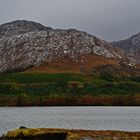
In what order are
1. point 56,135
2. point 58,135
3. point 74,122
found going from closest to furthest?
point 58,135, point 56,135, point 74,122

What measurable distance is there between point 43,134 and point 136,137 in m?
9.88

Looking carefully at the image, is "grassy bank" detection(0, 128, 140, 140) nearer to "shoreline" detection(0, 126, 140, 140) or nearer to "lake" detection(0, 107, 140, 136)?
"shoreline" detection(0, 126, 140, 140)

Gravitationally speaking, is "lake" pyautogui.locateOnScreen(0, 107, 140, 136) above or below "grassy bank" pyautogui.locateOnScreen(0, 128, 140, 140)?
below

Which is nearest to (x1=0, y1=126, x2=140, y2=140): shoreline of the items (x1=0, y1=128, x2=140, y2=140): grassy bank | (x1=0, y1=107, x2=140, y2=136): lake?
(x1=0, y1=128, x2=140, y2=140): grassy bank

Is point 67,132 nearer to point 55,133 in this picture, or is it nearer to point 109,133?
point 55,133

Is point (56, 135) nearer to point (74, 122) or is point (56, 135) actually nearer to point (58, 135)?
point (58, 135)

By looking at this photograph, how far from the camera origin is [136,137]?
56094mm

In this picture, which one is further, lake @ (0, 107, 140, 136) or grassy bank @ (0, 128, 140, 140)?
lake @ (0, 107, 140, 136)

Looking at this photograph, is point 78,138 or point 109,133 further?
point 109,133

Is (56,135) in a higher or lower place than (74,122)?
higher

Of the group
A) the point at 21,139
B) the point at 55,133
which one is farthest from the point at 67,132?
the point at 21,139

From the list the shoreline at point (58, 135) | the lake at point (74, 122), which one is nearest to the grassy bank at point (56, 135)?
the shoreline at point (58, 135)

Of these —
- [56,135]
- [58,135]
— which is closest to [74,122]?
[56,135]

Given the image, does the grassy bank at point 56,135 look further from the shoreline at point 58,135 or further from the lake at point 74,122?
the lake at point 74,122
